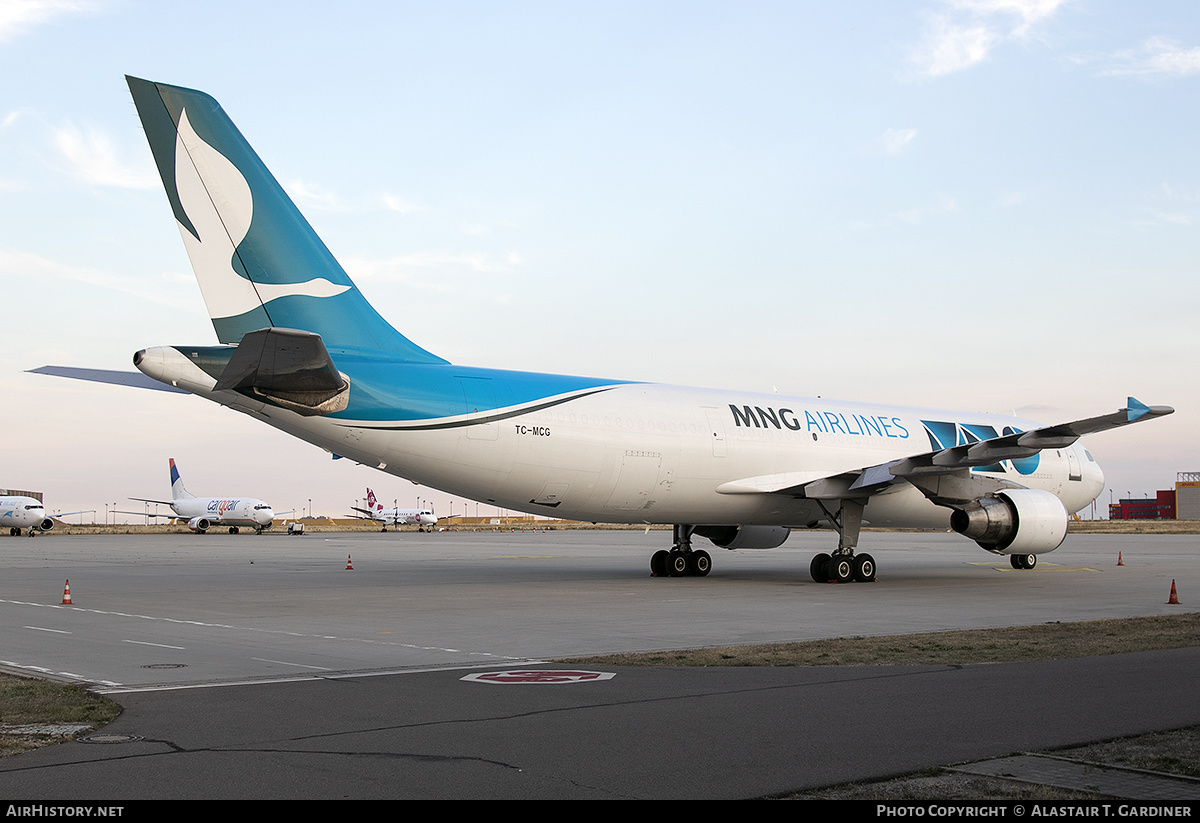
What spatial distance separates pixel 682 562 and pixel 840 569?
14.2 ft

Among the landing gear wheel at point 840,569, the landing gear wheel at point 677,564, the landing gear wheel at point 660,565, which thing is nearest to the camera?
the landing gear wheel at point 840,569

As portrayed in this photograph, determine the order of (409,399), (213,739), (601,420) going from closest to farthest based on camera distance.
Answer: (213,739), (409,399), (601,420)

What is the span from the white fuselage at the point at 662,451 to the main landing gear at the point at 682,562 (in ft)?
6.72

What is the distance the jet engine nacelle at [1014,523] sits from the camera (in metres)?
22.6

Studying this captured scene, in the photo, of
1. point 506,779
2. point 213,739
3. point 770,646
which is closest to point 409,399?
point 770,646

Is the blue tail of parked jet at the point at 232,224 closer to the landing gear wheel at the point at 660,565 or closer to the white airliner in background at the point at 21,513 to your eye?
the landing gear wheel at the point at 660,565

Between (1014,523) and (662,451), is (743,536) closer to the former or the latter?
(662,451)

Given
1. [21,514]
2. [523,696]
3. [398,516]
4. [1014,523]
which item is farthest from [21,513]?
[523,696]

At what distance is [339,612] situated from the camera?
660 inches

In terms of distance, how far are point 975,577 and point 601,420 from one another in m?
12.0

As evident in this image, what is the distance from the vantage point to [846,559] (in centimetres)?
2405

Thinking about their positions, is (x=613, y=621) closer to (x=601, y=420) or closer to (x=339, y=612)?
(x=339, y=612)

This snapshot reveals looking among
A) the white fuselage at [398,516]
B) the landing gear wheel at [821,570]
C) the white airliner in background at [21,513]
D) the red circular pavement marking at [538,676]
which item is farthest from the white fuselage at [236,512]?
the red circular pavement marking at [538,676]

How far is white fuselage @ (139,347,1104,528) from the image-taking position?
1886 centimetres
